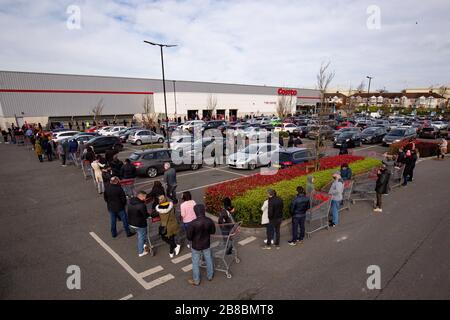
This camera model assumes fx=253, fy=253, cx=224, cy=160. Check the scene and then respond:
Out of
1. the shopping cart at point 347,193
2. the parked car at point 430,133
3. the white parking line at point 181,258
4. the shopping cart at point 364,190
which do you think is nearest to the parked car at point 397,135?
the parked car at point 430,133

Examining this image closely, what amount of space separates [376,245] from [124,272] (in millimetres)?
6481

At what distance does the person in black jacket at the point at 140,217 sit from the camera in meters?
6.19

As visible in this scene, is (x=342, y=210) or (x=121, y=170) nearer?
(x=342, y=210)

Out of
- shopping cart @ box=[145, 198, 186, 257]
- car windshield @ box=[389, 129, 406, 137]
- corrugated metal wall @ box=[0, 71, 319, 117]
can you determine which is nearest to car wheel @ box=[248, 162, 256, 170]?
shopping cart @ box=[145, 198, 186, 257]

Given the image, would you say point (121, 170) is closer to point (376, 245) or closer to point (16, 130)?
point (376, 245)

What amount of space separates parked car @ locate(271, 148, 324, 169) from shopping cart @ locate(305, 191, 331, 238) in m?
5.36

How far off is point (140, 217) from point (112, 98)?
4726 cm

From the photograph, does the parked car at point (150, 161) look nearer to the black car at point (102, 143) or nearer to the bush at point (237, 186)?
the bush at point (237, 186)

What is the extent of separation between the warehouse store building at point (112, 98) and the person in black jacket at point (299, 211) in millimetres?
45608

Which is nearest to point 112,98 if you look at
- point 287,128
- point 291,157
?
point 287,128

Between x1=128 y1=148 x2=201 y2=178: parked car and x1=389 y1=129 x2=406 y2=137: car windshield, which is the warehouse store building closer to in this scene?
x1=128 y1=148 x2=201 y2=178: parked car

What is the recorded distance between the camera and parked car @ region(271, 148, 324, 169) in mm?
13617

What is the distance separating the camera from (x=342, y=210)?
929 centimetres
